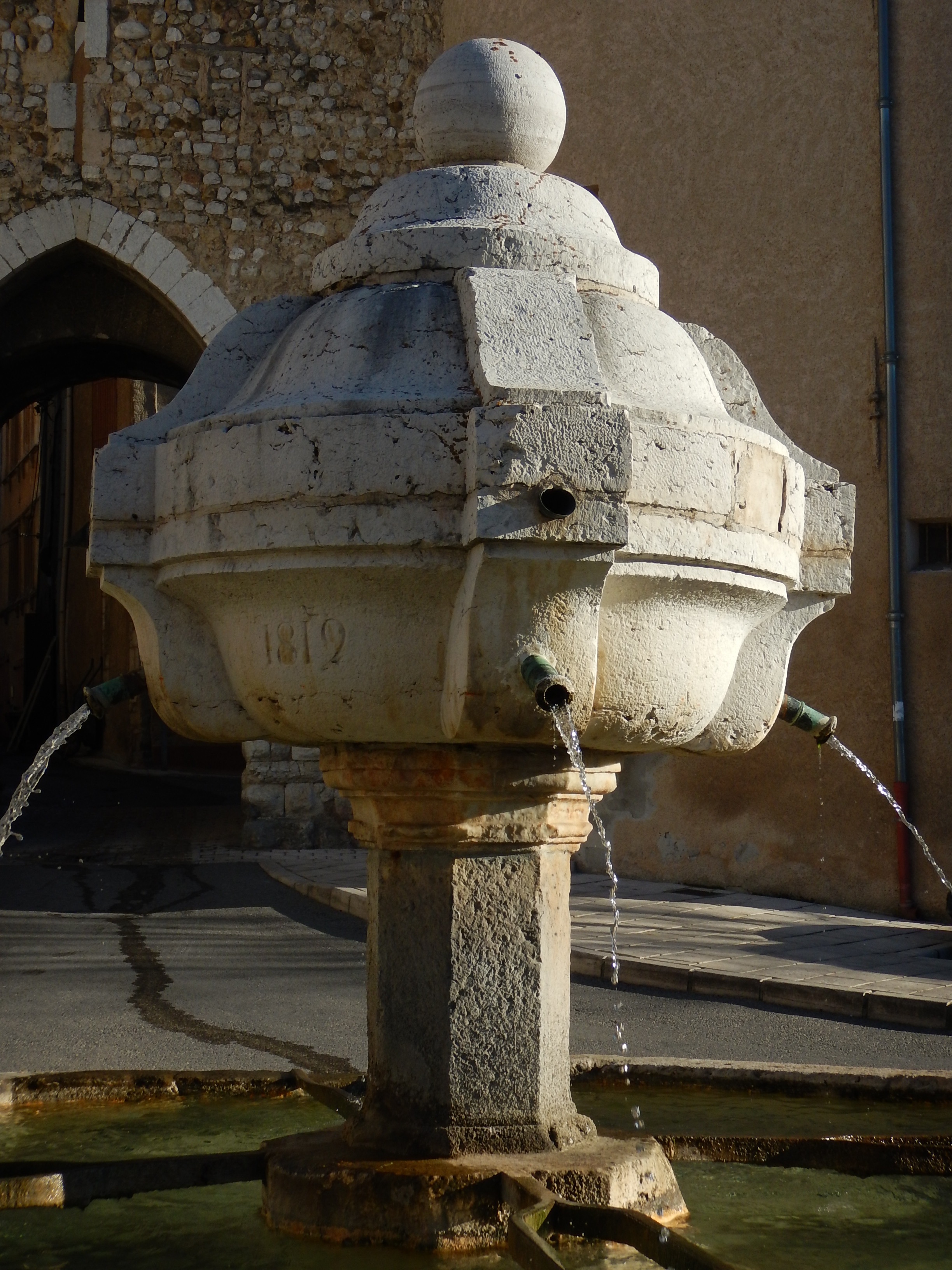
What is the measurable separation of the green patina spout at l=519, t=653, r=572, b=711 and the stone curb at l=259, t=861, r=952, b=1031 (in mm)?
3380

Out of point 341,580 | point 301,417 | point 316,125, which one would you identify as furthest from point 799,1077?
point 316,125

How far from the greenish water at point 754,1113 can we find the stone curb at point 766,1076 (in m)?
0.02

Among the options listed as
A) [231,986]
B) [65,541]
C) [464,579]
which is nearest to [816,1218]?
[464,579]

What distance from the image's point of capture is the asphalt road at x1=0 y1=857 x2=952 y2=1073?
196 inches

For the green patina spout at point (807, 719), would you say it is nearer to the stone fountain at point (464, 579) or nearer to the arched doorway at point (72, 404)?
the stone fountain at point (464, 579)

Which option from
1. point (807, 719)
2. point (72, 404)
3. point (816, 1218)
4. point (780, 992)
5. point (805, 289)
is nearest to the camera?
point (816, 1218)

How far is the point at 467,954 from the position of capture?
2.70 m

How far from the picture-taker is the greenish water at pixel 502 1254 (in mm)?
2428

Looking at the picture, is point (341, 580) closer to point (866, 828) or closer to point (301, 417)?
point (301, 417)

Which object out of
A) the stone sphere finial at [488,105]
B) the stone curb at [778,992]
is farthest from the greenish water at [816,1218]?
the stone curb at [778,992]

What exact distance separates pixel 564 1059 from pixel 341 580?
3.27 feet

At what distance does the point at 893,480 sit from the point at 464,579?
675cm

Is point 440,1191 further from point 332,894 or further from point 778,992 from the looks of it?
point 332,894

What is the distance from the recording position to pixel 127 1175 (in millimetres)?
2701
